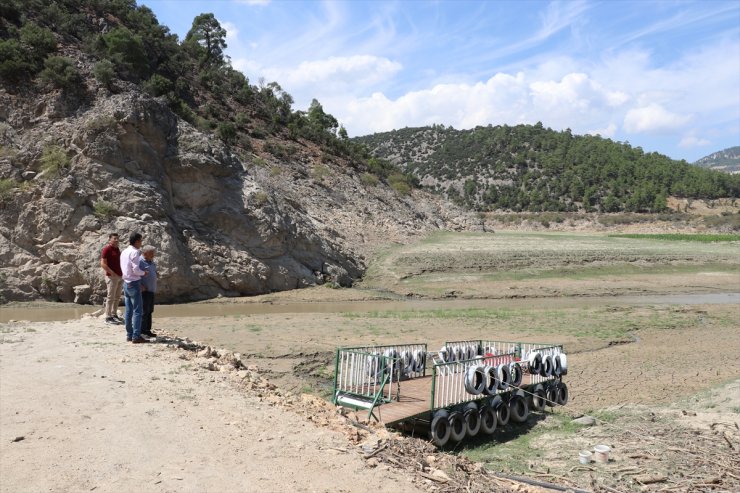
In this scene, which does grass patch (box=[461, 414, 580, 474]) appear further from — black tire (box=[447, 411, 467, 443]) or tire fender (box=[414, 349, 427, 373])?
tire fender (box=[414, 349, 427, 373])

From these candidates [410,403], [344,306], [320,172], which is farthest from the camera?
[320,172]

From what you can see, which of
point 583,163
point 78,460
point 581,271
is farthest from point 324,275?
point 583,163

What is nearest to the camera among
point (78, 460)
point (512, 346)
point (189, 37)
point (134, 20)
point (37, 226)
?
point (78, 460)

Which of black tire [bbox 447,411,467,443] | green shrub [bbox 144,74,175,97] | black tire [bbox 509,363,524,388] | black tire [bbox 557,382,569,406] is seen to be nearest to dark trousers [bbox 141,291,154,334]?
black tire [bbox 447,411,467,443]

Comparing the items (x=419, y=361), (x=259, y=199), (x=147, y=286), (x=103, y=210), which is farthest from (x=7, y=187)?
(x=419, y=361)

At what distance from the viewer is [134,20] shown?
48.9 metres

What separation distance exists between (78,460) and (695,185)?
122361 mm

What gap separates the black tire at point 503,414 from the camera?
397 inches

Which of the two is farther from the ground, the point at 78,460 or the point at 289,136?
the point at 289,136

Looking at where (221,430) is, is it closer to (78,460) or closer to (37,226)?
(78,460)

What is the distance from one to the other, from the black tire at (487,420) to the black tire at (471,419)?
0.11 m

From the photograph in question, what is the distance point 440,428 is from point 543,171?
11390 centimetres

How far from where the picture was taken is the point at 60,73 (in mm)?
27703

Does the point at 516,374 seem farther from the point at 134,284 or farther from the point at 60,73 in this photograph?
the point at 60,73
